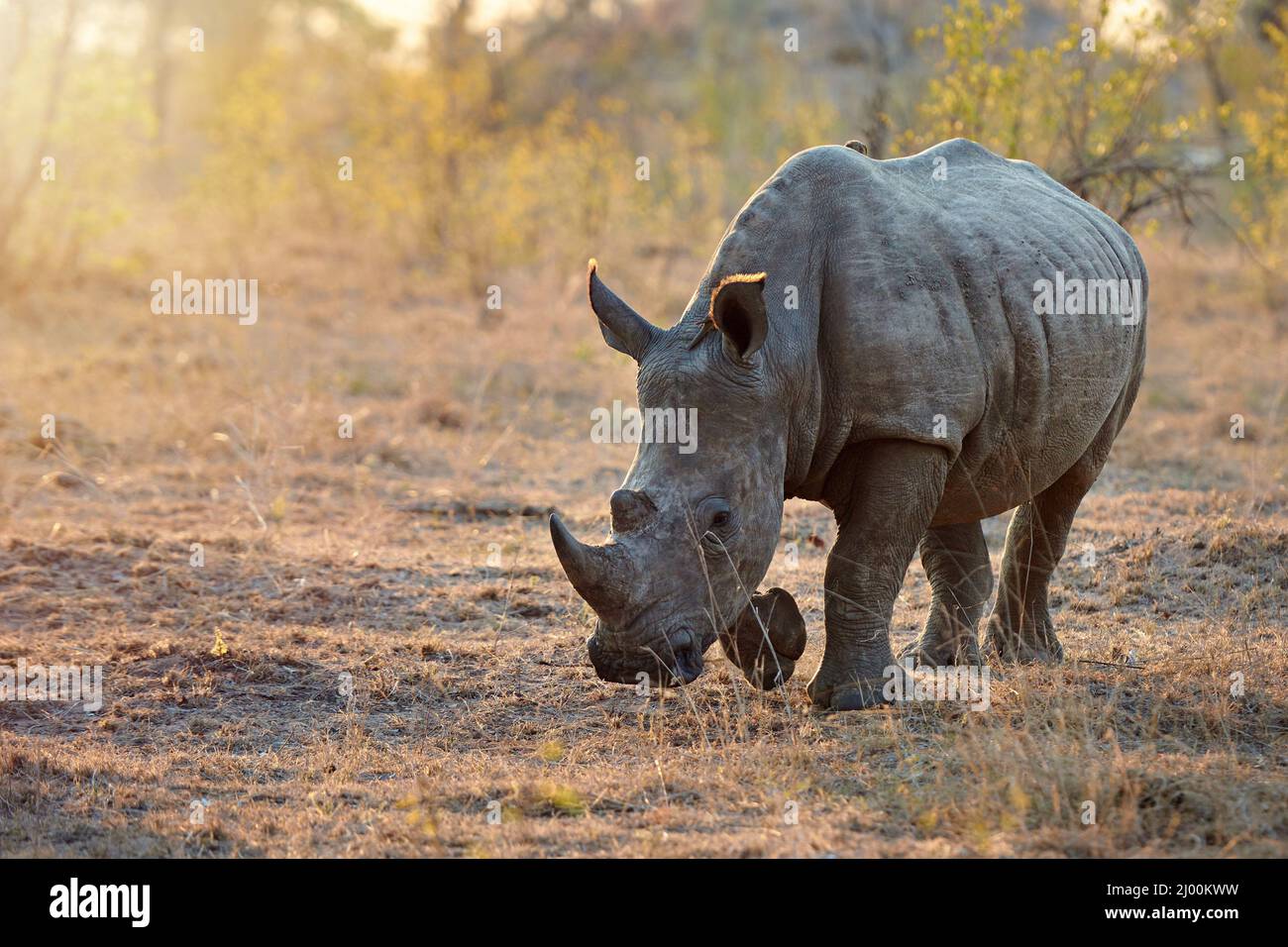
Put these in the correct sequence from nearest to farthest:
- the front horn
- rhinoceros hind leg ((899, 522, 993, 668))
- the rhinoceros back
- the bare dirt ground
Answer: the bare dirt ground → the front horn → the rhinoceros back → rhinoceros hind leg ((899, 522, 993, 668))

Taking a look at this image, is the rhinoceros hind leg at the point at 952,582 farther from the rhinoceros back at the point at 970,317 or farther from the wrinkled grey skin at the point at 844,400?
the rhinoceros back at the point at 970,317

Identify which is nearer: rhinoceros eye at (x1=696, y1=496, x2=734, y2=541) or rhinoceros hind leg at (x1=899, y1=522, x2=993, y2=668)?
rhinoceros eye at (x1=696, y1=496, x2=734, y2=541)

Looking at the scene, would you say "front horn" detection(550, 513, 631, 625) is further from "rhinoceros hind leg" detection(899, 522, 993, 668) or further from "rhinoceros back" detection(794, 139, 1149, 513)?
"rhinoceros hind leg" detection(899, 522, 993, 668)

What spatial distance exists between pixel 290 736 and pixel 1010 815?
10.4 feet

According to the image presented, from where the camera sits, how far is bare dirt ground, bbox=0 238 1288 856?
4977 mm

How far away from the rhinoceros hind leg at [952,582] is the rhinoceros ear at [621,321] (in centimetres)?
208

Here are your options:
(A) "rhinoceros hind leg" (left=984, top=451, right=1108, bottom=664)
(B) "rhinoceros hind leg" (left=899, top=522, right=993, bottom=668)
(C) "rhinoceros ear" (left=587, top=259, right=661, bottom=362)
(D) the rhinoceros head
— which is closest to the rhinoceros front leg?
(D) the rhinoceros head

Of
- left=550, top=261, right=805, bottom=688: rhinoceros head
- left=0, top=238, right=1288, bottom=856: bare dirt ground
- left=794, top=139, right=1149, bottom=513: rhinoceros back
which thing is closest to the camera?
left=0, top=238, right=1288, bottom=856: bare dirt ground

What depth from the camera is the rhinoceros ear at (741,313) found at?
549cm

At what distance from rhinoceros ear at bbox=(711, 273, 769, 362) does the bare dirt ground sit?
1.47 m

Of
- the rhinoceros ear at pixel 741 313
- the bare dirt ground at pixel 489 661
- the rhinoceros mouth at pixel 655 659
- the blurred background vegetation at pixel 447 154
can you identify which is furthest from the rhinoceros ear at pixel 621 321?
the blurred background vegetation at pixel 447 154

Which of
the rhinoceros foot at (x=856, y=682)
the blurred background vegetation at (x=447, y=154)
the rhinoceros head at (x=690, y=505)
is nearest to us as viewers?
the rhinoceros head at (x=690, y=505)

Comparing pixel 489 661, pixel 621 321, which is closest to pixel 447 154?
pixel 489 661

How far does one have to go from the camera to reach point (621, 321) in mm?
6004
